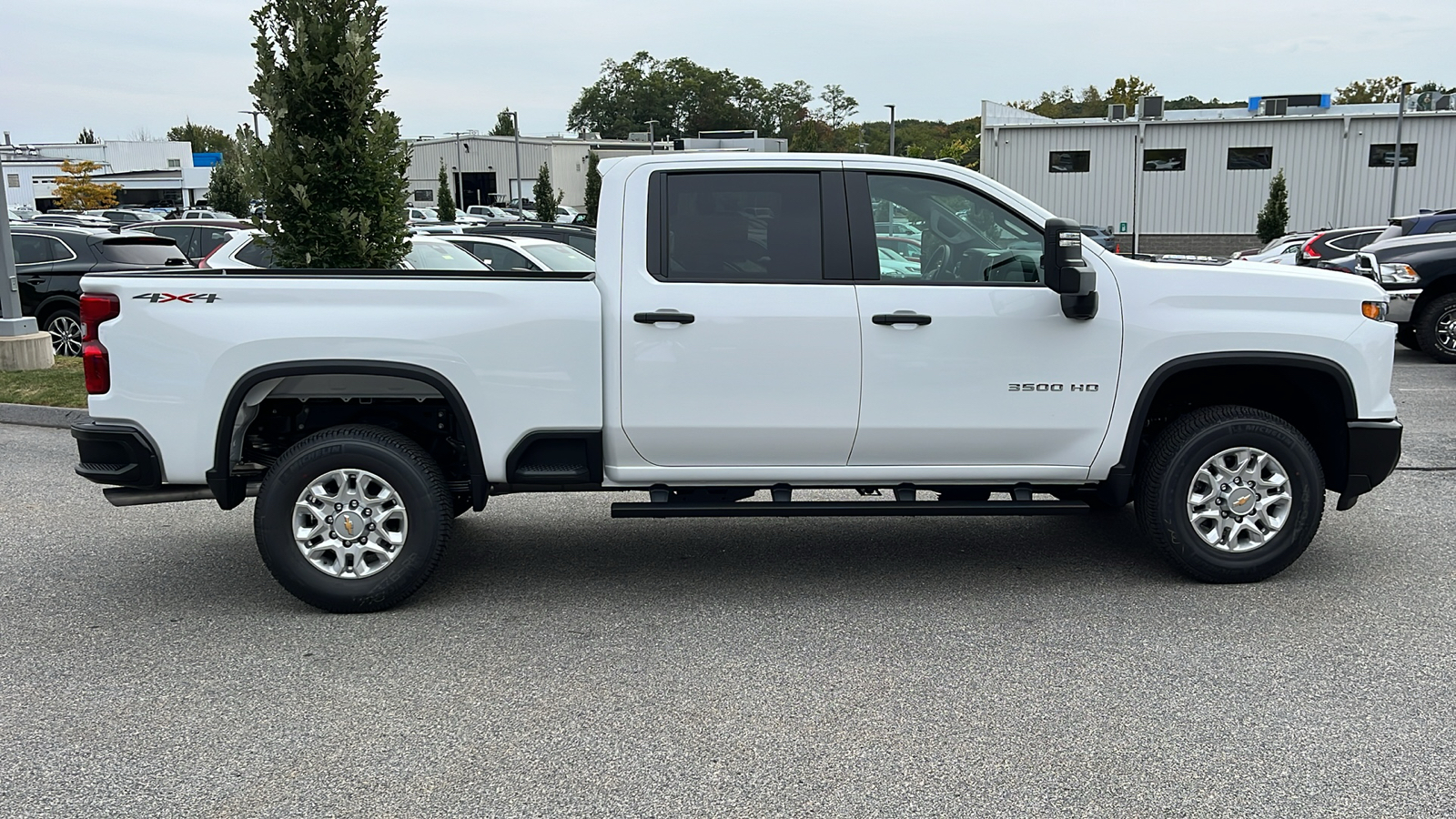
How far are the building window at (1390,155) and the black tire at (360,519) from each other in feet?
138

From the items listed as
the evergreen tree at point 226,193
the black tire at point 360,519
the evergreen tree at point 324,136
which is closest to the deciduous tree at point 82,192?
the evergreen tree at point 226,193

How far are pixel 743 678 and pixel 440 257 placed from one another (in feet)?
31.1

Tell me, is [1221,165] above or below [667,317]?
above

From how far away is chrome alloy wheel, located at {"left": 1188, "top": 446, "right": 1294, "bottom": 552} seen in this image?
5.43m

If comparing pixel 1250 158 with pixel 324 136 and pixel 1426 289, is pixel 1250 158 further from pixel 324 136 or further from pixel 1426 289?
pixel 324 136

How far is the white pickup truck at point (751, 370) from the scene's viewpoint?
16.8ft

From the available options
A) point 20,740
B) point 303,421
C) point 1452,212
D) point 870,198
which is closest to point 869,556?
point 870,198

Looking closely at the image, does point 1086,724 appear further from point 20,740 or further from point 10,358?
point 10,358

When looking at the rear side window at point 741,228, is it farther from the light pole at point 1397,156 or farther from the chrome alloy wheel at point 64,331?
the light pole at point 1397,156

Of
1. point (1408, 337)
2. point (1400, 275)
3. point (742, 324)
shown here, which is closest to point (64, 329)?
point (742, 324)

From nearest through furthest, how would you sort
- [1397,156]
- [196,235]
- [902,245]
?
[902,245] → [196,235] → [1397,156]

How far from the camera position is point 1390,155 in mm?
39469

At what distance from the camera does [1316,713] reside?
13.6ft

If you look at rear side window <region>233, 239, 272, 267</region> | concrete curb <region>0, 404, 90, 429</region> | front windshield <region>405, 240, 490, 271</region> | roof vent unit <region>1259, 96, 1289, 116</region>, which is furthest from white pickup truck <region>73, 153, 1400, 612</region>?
roof vent unit <region>1259, 96, 1289, 116</region>
